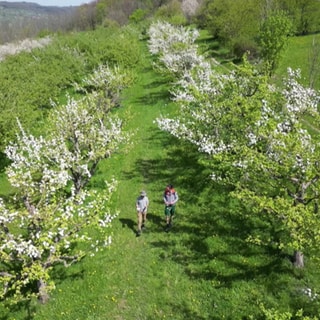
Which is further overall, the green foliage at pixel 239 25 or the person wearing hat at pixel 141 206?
the green foliage at pixel 239 25

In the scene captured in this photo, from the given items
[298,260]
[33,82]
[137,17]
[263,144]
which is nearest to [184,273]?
[298,260]

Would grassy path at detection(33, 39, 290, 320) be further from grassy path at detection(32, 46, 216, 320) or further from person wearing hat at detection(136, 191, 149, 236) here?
person wearing hat at detection(136, 191, 149, 236)

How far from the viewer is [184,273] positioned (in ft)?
56.7

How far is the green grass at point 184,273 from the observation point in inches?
606

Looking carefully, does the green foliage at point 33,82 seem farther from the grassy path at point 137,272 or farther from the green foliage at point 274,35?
the green foliage at point 274,35

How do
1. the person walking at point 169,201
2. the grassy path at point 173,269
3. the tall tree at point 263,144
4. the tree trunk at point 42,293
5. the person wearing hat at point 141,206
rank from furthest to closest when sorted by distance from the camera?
the person walking at point 169,201 → the person wearing hat at point 141,206 → the tree trunk at point 42,293 → the grassy path at point 173,269 → the tall tree at point 263,144

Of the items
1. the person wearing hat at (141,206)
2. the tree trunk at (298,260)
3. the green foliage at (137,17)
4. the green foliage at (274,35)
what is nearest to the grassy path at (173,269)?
the person wearing hat at (141,206)

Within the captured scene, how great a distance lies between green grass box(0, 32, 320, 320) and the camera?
1539 centimetres

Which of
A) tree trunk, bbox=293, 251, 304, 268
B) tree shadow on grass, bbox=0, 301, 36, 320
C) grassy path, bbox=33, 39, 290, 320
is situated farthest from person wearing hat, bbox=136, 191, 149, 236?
tree trunk, bbox=293, 251, 304, 268

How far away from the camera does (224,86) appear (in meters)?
24.3

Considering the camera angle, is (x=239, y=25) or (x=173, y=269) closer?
(x=173, y=269)

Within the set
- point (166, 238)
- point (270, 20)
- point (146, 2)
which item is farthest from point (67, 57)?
point (146, 2)

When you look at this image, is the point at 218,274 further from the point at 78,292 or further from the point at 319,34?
the point at 319,34

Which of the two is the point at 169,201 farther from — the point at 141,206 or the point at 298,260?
the point at 298,260
